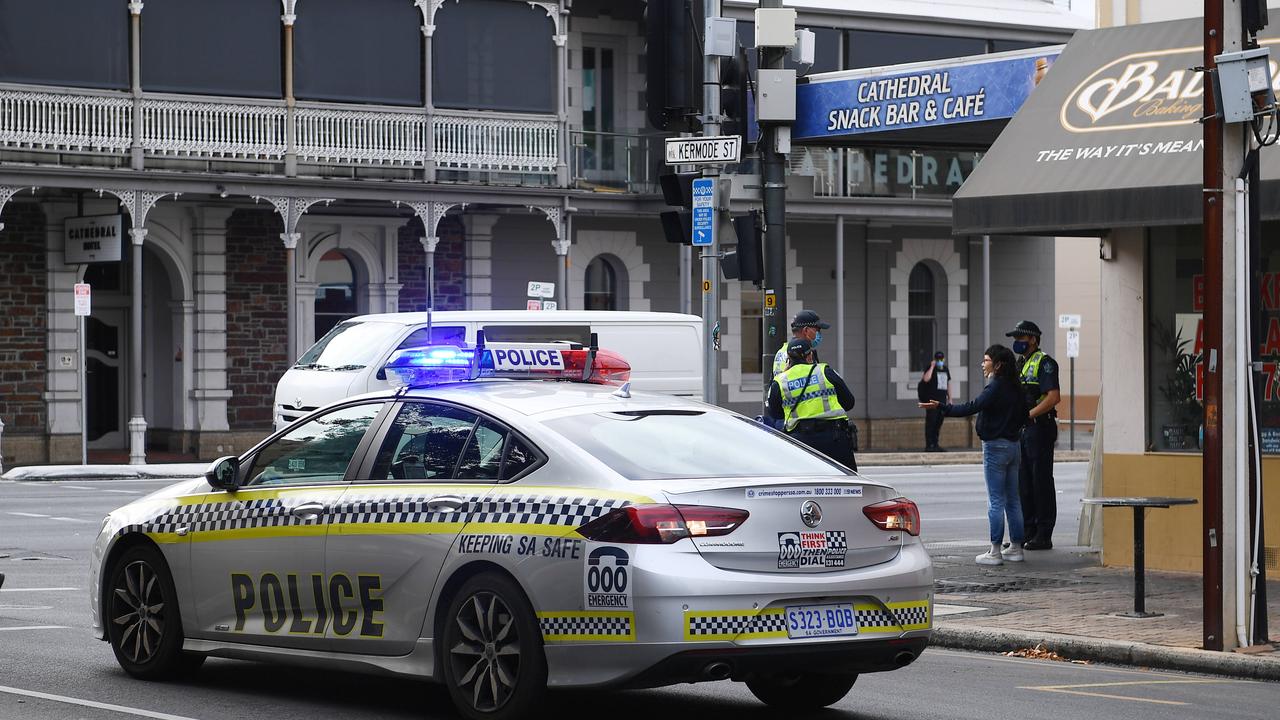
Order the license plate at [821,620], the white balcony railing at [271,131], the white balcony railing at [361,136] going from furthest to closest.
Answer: the white balcony railing at [361,136], the white balcony railing at [271,131], the license plate at [821,620]

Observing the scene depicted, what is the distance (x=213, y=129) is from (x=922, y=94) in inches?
684

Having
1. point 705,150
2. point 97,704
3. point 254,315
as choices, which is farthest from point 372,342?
point 97,704

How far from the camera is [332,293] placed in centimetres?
3244

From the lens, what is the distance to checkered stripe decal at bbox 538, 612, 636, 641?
23.8 feet

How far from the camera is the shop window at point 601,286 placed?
34.5m

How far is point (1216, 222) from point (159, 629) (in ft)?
19.2

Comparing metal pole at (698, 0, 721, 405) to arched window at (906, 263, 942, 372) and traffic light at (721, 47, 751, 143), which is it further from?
arched window at (906, 263, 942, 372)

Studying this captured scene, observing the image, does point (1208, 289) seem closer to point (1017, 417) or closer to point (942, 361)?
point (1017, 417)

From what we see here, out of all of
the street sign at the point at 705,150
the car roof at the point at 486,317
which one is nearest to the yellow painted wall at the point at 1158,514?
the street sign at the point at 705,150

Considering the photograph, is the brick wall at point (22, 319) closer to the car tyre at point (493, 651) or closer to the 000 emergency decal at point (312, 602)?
the 000 emergency decal at point (312, 602)

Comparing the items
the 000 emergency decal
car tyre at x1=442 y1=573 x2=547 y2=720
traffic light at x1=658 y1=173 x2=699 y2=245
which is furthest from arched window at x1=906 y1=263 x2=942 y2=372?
car tyre at x1=442 y1=573 x2=547 y2=720

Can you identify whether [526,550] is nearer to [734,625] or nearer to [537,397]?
[734,625]

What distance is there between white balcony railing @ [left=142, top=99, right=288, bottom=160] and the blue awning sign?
1593 cm

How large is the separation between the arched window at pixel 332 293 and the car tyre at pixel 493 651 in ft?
82.0
